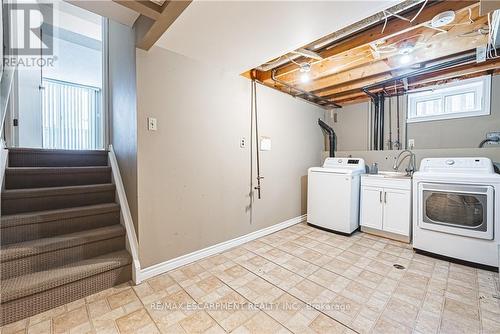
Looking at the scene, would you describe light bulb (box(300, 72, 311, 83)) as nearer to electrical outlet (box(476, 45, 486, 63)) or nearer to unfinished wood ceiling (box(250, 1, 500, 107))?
unfinished wood ceiling (box(250, 1, 500, 107))

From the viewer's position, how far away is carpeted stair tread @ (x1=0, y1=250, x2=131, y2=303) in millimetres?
1465

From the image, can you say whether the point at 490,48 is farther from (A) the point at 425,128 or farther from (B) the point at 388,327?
(B) the point at 388,327

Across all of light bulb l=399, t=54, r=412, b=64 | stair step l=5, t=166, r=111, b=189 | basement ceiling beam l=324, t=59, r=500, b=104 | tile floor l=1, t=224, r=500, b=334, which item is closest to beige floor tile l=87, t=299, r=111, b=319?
tile floor l=1, t=224, r=500, b=334

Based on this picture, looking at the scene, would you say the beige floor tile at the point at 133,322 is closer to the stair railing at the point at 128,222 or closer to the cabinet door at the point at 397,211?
the stair railing at the point at 128,222

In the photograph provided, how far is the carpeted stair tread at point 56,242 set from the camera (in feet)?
5.27

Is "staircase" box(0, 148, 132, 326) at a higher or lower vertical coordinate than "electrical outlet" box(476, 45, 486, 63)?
lower

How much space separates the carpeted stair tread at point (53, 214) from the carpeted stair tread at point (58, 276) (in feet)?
1.41

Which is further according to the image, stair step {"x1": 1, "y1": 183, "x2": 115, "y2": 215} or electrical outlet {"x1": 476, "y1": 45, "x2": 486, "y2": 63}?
electrical outlet {"x1": 476, "y1": 45, "x2": 486, "y2": 63}

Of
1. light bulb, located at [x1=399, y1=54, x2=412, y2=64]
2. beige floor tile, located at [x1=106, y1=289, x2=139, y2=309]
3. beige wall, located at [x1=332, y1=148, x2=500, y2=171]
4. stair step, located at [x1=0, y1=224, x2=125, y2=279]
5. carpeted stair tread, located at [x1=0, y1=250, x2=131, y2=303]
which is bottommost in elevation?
beige floor tile, located at [x1=106, y1=289, x2=139, y2=309]

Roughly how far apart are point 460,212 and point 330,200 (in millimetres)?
1412

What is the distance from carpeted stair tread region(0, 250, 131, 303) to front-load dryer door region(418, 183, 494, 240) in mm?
3193

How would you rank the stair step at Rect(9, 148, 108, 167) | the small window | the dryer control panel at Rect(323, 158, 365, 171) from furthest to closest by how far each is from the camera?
1. the dryer control panel at Rect(323, 158, 365, 171)
2. the small window
3. the stair step at Rect(9, 148, 108, 167)

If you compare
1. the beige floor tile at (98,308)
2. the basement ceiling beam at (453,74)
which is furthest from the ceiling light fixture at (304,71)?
the beige floor tile at (98,308)

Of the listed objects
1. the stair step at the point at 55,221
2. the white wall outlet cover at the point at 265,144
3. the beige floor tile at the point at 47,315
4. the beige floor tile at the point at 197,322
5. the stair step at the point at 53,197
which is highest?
the white wall outlet cover at the point at 265,144
